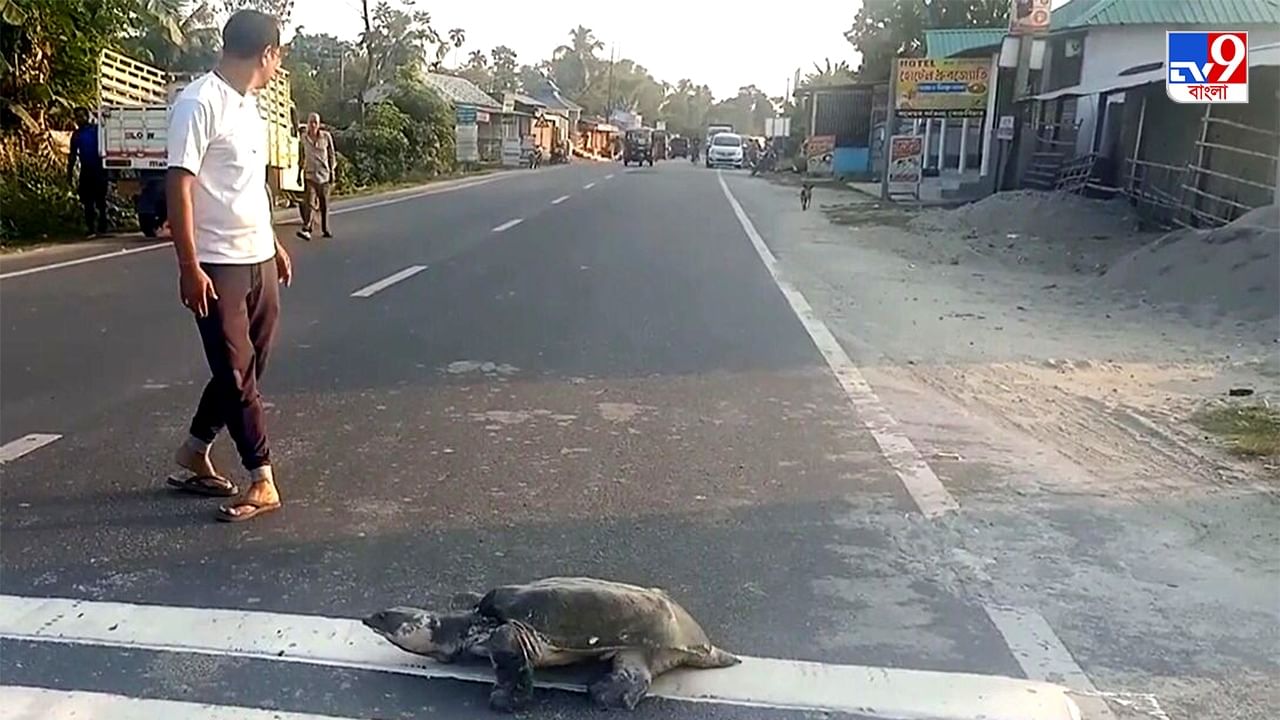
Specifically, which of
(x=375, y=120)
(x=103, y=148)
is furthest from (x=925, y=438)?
(x=375, y=120)

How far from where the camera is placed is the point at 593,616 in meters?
3.38

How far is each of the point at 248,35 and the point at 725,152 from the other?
204 ft

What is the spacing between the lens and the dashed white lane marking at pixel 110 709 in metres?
3.15

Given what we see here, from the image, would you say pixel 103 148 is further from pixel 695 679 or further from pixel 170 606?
pixel 695 679

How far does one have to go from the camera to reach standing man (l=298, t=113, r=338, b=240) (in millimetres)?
16328

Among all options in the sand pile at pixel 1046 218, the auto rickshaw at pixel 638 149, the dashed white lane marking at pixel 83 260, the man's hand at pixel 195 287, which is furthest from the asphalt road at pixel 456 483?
the auto rickshaw at pixel 638 149

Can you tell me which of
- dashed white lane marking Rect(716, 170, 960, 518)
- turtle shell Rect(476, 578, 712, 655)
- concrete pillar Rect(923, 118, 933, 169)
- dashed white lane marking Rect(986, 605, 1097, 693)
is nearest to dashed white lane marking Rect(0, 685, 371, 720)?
turtle shell Rect(476, 578, 712, 655)

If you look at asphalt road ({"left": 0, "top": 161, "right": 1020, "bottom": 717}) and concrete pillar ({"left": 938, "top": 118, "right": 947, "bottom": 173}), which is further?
concrete pillar ({"left": 938, "top": 118, "right": 947, "bottom": 173})

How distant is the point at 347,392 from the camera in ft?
22.8

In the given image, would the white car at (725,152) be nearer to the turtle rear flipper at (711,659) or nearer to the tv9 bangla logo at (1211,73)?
the tv9 bangla logo at (1211,73)

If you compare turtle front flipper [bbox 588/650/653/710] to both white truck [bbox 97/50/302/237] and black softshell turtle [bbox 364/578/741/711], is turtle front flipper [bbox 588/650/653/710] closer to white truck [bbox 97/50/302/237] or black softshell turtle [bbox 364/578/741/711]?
black softshell turtle [bbox 364/578/741/711]

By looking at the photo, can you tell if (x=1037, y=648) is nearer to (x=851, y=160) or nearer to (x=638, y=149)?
(x=851, y=160)

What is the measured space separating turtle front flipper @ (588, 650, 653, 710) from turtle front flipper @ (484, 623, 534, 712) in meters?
0.18

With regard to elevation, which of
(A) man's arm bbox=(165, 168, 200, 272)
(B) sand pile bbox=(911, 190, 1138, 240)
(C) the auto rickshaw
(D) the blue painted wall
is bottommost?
(C) the auto rickshaw
